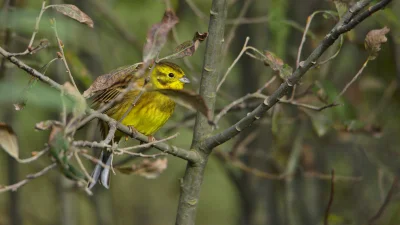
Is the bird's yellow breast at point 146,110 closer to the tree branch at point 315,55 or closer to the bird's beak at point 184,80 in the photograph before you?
the bird's beak at point 184,80

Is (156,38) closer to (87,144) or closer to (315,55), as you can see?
(87,144)

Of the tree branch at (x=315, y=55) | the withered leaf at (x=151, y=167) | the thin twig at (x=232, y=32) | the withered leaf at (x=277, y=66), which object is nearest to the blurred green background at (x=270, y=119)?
the thin twig at (x=232, y=32)

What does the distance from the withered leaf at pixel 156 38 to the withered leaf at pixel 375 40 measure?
2.96ft

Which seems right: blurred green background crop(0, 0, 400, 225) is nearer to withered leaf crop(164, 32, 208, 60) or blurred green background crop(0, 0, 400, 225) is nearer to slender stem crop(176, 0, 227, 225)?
slender stem crop(176, 0, 227, 225)

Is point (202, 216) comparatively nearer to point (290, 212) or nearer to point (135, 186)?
point (135, 186)

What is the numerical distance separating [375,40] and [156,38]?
39.5 inches

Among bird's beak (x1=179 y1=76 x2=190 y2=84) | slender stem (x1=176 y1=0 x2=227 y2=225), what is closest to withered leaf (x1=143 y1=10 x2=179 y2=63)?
slender stem (x1=176 y1=0 x2=227 y2=225)

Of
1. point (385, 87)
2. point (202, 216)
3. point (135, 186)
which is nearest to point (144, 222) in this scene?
point (135, 186)

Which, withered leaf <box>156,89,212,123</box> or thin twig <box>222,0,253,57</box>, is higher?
thin twig <box>222,0,253,57</box>

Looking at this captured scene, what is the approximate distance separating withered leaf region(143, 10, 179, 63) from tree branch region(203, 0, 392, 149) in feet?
1.46

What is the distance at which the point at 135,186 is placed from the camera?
23.5 ft

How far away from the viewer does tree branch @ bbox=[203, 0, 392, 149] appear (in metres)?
1.95

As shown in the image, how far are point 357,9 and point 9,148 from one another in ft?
3.76

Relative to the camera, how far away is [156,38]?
1979 millimetres
